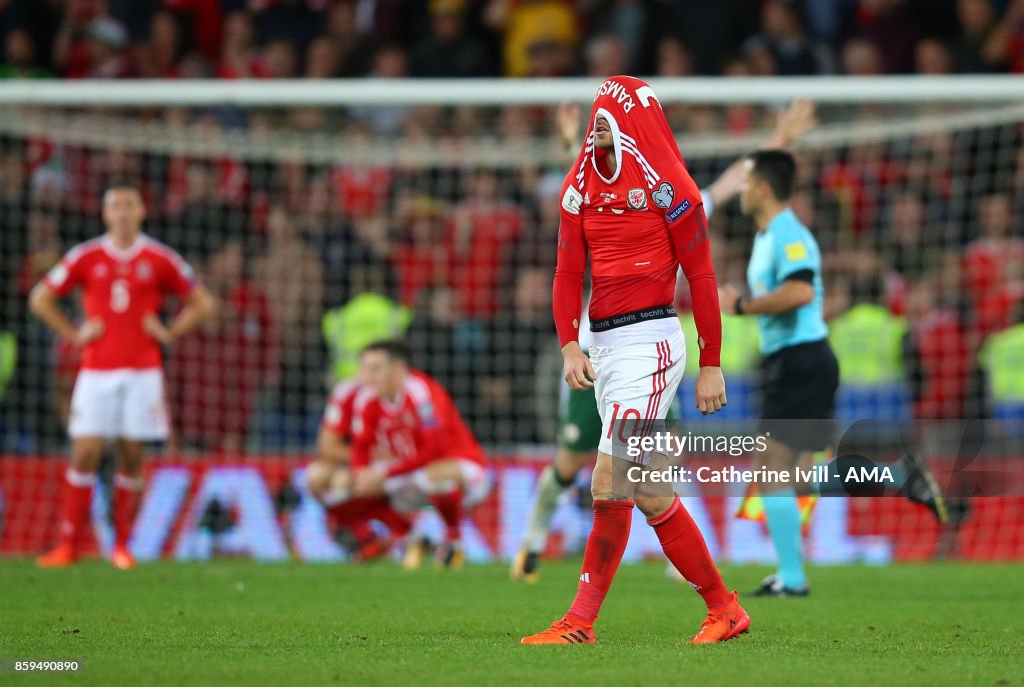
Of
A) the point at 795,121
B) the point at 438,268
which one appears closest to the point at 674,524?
the point at 795,121

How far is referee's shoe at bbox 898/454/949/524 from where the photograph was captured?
7711 mm

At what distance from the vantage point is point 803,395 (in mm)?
8000

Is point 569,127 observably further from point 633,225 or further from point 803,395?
point 633,225

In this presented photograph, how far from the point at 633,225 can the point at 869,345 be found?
286 inches

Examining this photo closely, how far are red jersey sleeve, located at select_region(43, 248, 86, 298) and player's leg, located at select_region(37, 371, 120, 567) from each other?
63cm

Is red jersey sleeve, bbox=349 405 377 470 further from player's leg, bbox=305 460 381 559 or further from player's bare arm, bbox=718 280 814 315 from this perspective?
player's bare arm, bbox=718 280 814 315

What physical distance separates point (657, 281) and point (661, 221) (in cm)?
23

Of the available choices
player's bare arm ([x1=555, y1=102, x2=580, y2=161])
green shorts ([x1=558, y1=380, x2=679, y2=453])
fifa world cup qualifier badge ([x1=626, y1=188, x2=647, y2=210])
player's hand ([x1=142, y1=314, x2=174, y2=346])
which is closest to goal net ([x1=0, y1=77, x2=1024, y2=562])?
→ player's hand ([x1=142, y1=314, x2=174, y2=346])

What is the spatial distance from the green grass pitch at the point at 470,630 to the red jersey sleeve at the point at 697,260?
3.79 feet

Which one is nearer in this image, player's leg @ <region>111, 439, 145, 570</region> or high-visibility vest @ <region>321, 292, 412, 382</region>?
player's leg @ <region>111, 439, 145, 570</region>

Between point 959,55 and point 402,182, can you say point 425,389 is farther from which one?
point 959,55

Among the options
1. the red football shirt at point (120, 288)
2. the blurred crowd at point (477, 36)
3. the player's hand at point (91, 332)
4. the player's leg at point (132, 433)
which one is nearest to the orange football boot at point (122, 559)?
the player's leg at point (132, 433)

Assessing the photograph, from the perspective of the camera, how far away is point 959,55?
1445 centimetres

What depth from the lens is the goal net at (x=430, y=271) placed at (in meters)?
11.7
